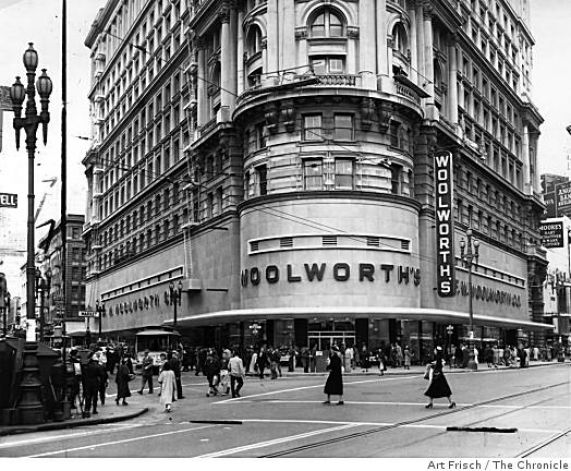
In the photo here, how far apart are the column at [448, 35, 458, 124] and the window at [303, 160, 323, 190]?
18.3 m

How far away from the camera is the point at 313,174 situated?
5216 cm

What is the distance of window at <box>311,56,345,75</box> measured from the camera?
52844 mm

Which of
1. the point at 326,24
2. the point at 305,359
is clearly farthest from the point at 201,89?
the point at 305,359

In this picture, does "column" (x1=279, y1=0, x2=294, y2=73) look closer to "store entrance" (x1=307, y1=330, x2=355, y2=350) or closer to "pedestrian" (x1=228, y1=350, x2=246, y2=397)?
"store entrance" (x1=307, y1=330, x2=355, y2=350)

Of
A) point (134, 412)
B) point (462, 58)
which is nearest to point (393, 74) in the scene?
point (462, 58)

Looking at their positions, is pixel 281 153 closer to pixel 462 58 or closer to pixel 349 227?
pixel 349 227

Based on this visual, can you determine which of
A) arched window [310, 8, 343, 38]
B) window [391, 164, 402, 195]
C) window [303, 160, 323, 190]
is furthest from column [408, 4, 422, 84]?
window [303, 160, 323, 190]

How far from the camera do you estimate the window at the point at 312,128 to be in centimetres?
5234

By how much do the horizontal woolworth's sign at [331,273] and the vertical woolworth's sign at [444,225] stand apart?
526 cm

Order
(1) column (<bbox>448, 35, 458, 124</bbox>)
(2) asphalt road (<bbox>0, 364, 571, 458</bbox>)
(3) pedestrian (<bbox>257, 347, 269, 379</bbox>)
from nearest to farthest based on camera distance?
1. (2) asphalt road (<bbox>0, 364, 571, 458</bbox>)
2. (3) pedestrian (<bbox>257, 347, 269, 379</bbox>)
3. (1) column (<bbox>448, 35, 458, 124</bbox>)

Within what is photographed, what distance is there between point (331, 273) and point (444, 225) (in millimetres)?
11661

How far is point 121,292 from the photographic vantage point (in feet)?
291

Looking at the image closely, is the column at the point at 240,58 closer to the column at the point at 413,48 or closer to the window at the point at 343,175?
the window at the point at 343,175

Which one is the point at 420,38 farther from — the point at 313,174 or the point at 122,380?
the point at 122,380
